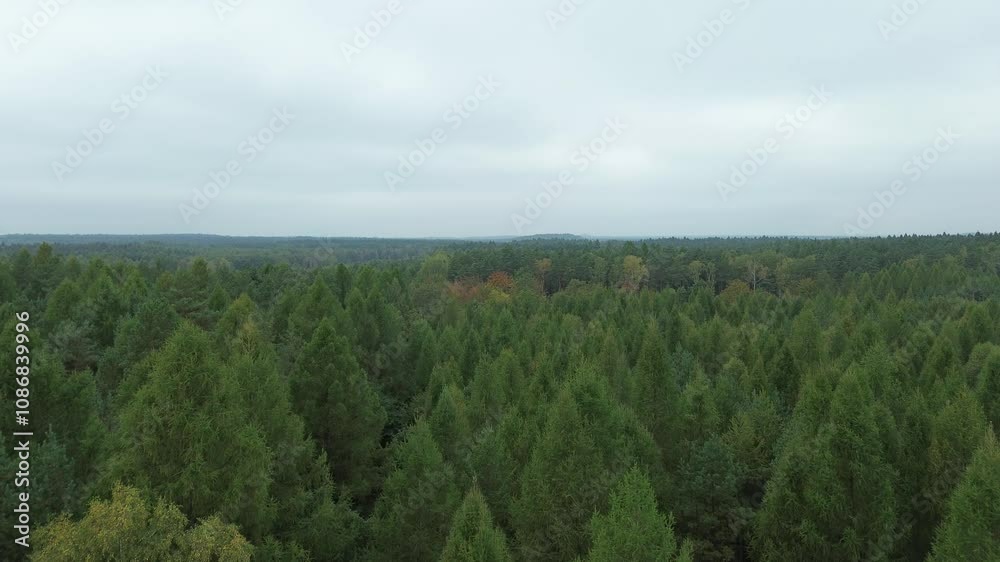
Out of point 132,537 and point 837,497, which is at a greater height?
point 132,537

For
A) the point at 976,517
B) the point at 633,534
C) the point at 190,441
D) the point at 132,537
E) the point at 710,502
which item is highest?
the point at 190,441

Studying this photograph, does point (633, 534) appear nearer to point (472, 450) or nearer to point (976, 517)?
point (976, 517)

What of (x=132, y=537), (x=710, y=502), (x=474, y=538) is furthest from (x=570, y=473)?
(x=132, y=537)

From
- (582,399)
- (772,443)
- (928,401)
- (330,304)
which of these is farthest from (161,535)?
(928,401)

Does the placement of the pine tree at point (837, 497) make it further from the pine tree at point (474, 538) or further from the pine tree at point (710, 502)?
the pine tree at point (474, 538)

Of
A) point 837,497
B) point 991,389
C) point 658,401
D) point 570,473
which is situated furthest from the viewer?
point 991,389

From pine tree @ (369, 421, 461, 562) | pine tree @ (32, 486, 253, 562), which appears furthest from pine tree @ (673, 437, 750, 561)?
pine tree @ (32, 486, 253, 562)

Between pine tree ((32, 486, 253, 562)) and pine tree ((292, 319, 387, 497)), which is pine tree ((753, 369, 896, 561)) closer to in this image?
pine tree ((292, 319, 387, 497))

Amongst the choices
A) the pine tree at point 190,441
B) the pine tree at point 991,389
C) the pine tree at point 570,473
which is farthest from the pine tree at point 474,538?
the pine tree at point 991,389

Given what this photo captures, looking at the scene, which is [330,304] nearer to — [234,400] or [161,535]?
[234,400]
